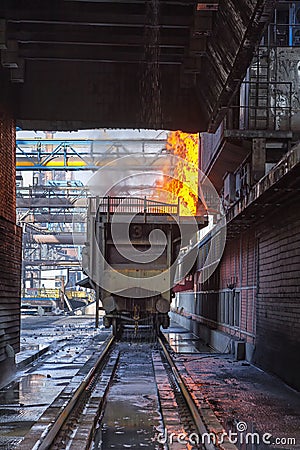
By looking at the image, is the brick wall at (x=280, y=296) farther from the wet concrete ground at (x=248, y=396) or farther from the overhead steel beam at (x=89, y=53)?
the overhead steel beam at (x=89, y=53)

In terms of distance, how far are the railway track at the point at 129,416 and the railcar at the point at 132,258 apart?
460 cm

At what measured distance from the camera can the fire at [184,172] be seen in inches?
1094

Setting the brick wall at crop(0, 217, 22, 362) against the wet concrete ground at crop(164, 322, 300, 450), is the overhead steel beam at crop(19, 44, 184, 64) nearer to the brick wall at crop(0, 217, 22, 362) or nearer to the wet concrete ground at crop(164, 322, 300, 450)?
the brick wall at crop(0, 217, 22, 362)

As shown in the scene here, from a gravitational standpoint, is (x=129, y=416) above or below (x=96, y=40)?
below

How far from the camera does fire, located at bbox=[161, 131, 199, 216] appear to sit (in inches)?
1094

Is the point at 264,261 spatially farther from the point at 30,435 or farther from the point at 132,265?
the point at 30,435

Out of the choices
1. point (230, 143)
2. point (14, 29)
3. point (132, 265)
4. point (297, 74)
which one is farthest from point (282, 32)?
point (14, 29)

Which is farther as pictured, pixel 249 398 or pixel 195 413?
pixel 249 398

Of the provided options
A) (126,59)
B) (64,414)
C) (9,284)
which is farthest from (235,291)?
(64,414)

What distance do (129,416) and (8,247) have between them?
4491 millimetres

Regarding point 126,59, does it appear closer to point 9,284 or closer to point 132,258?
point 9,284

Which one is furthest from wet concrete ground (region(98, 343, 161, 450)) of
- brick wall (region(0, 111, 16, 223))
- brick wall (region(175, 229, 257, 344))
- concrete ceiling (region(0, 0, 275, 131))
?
concrete ceiling (region(0, 0, 275, 131))

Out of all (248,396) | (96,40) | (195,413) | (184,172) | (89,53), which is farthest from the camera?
(184,172)

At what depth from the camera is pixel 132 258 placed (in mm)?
18016
